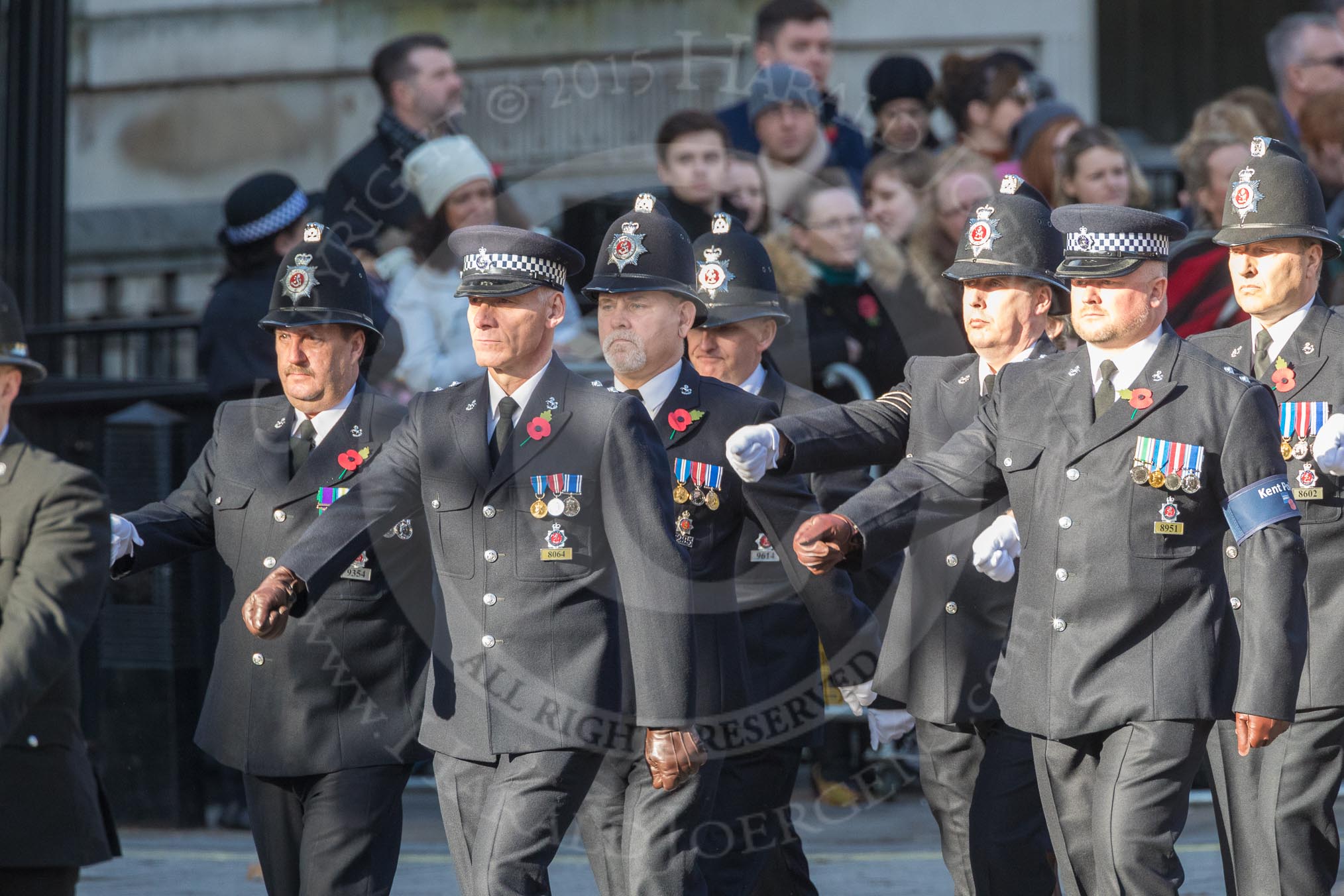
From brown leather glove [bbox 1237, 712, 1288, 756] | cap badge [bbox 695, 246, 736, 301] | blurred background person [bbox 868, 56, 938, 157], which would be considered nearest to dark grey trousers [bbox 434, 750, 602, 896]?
brown leather glove [bbox 1237, 712, 1288, 756]

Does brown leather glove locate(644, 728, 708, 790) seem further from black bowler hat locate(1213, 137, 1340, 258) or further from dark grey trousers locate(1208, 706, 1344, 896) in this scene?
black bowler hat locate(1213, 137, 1340, 258)

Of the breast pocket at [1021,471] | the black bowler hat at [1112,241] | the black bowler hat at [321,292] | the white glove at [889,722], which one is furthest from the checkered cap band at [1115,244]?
the black bowler hat at [321,292]

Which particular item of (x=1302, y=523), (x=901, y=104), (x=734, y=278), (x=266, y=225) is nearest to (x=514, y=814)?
(x=734, y=278)

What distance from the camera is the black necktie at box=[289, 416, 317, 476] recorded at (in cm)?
607

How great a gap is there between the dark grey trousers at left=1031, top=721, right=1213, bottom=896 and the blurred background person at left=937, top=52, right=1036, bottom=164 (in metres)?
5.02

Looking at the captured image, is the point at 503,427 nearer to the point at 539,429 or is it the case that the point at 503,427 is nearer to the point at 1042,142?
the point at 539,429

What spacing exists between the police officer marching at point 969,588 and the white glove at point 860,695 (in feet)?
0.45

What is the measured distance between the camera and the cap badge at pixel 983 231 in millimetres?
6082

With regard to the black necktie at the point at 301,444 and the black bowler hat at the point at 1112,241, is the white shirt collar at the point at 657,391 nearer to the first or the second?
the black necktie at the point at 301,444

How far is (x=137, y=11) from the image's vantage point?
55.1 ft

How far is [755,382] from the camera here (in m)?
6.78

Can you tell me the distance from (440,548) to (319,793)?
2.76 ft

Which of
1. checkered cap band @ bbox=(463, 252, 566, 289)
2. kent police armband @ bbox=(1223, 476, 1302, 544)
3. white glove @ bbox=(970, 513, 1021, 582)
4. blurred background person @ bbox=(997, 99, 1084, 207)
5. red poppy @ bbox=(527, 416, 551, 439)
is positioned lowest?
white glove @ bbox=(970, 513, 1021, 582)

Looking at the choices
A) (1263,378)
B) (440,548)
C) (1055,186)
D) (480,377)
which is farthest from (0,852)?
(1055,186)
